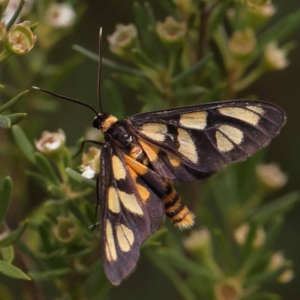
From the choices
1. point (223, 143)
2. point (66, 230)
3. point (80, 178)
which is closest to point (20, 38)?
point (80, 178)

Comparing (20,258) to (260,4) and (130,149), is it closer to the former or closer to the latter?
(130,149)

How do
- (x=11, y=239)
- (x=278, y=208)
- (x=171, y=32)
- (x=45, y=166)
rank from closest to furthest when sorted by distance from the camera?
(x=11, y=239) → (x=45, y=166) → (x=171, y=32) → (x=278, y=208)

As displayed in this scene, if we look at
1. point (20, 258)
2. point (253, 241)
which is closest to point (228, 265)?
point (253, 241)

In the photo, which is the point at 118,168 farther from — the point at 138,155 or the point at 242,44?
the point at 242,44

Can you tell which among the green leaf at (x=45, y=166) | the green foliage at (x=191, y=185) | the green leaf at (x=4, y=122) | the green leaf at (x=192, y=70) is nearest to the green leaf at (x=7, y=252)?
the green foliage at (x=191, y=185)

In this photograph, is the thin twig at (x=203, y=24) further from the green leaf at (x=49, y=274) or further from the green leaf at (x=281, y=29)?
the green leaf at (x=49, y=274)

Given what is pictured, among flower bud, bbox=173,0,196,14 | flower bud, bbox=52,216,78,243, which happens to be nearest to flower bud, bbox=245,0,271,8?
flower bud, bbox=173,0,196,14

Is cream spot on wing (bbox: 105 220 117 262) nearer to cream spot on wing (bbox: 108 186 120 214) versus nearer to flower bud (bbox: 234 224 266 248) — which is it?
cream spot on wing (bbox: 108 186 120 214)
